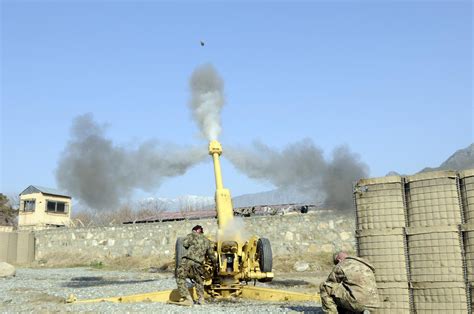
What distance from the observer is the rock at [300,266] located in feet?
63.8

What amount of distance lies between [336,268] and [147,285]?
10.3m

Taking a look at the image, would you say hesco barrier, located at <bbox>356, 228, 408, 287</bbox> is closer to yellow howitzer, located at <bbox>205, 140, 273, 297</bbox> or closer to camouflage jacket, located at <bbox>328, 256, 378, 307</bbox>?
camouflage jacket, located at <bbox>328, 256, 378, 307</bbox>

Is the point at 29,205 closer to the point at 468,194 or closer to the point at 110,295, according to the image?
the point at 110,295

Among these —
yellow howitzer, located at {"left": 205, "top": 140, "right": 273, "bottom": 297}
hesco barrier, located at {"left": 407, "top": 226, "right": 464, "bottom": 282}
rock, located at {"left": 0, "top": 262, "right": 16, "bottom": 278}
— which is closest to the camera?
hesco barrier, located at {"left": 407, "top": 226, "right": 464, "bottom": 282}

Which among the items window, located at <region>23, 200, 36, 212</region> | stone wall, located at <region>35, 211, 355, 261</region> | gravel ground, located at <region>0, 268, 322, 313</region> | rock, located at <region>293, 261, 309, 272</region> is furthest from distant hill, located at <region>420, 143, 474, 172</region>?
window, located at <region>23, 200, 36, 212</region>

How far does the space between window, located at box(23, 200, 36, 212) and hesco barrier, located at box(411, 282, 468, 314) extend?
32.4 m

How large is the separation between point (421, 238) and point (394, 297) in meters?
0.94

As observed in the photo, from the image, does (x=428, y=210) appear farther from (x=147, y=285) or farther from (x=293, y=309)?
(x=147, y=285)

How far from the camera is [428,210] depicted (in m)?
7.03

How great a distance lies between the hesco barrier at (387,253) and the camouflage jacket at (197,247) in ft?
14.2

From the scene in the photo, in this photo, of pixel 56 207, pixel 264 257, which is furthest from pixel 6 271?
pixel 56 207

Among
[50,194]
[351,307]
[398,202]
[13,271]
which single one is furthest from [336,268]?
[50,194]

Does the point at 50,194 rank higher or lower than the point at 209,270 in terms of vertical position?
higher

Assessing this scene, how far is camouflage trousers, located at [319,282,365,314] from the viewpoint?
593 cm
